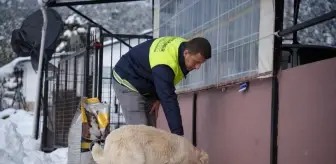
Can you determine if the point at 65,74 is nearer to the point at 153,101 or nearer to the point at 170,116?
the point at 153,101

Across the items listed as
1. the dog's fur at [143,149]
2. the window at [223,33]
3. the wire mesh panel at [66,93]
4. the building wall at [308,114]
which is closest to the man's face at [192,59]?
the window at [223,33]

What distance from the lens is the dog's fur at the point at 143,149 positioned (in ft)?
8.04

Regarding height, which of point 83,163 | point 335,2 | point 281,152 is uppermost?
point 335,2

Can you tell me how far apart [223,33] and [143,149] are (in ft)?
5.99

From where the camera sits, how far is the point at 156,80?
321cm

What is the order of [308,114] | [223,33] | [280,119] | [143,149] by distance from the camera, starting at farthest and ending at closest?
1. [223,33]
2. [280,119]
3. [308,114]
4. [143,149]

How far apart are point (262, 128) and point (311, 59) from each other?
102cm

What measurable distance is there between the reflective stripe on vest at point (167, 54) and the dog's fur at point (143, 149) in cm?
73

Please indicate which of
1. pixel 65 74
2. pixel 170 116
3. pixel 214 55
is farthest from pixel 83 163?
pixel 65 74

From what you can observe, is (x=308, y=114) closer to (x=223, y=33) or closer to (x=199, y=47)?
(x=199, y=47)

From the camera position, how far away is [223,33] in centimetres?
402

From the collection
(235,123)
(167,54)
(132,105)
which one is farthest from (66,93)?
(167,54)

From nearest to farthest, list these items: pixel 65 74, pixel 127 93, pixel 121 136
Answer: pixel 121 136 < pixel 127 93 < pixel 65 74

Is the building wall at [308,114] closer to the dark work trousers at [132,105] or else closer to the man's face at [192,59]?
the man's face at [192,59]
